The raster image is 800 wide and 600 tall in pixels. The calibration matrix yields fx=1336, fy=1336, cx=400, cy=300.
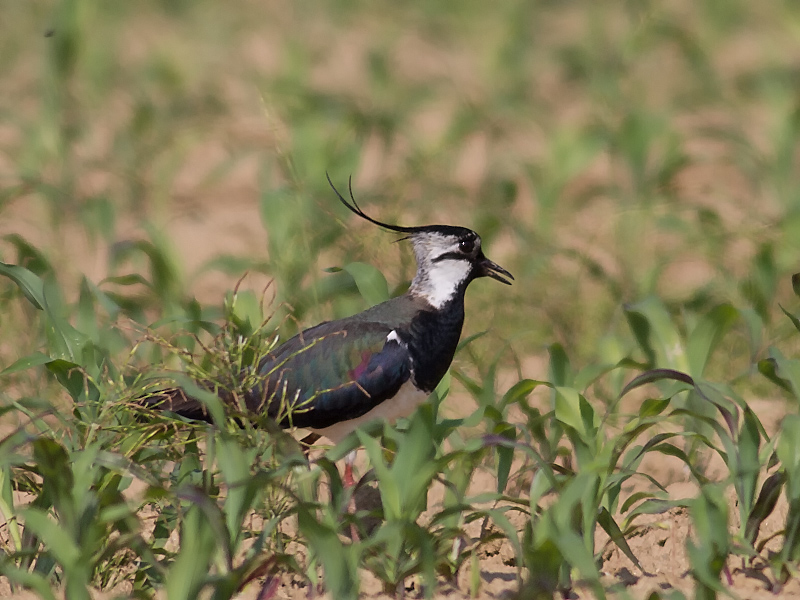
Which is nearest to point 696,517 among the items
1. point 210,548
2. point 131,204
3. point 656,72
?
point 210,548

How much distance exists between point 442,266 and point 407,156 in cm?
352

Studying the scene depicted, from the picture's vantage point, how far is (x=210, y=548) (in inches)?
123

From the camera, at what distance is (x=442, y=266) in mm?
4605

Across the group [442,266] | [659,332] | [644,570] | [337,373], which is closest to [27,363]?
[337,373]

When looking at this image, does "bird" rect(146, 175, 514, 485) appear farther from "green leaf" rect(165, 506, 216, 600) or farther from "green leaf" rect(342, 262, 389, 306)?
"green leaf" rect(165, 506, 216, 600)

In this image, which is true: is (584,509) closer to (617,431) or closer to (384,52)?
(617,431)

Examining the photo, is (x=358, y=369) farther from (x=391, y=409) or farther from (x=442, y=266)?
(x=442, y=266)

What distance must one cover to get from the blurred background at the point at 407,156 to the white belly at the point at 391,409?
1.13 feet

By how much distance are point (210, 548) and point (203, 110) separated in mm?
6646

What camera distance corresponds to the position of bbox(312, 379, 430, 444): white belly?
14.2 feet

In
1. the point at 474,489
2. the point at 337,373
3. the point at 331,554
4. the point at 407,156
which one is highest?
the point at 331,554

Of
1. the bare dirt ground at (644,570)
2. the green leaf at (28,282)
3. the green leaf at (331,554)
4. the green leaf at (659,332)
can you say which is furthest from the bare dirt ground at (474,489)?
the green leaf at (28,282)

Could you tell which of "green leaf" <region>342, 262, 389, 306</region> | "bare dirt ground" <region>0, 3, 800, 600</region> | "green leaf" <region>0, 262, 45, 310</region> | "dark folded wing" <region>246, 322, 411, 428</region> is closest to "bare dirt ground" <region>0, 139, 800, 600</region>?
"bare dirt ground" <region>0, 3, 800, 600</region>

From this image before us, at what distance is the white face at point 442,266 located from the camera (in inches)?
180
